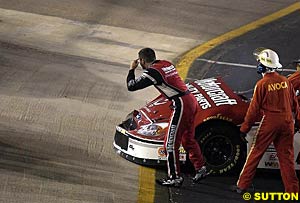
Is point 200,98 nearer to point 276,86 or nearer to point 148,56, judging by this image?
point 148,56

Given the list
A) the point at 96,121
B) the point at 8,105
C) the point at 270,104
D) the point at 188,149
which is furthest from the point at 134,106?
the point at 270,104

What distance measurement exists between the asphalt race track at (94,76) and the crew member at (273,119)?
0.59 meters

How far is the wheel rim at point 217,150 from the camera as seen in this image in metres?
10.2

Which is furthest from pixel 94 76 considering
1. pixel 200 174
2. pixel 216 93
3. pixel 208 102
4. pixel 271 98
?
pixel 271 98

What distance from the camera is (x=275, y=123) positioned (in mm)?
9453

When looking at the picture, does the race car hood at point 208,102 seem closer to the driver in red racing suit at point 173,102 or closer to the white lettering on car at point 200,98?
the white lettering on car at point 200,98

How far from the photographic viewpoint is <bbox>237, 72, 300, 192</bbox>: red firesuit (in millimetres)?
9430

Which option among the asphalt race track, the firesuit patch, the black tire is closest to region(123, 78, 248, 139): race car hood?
the black tire

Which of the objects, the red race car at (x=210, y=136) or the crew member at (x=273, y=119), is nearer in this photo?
the crew member at (x=273, y=119)

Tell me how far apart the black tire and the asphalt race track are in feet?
0.60

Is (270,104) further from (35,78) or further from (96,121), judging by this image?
(35,78)

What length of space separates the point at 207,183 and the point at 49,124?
284 centimetres

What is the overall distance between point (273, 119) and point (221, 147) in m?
1.06

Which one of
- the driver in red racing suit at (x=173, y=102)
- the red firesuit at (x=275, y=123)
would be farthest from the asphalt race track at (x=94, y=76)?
the red firesuit at (x=275, y=123)
